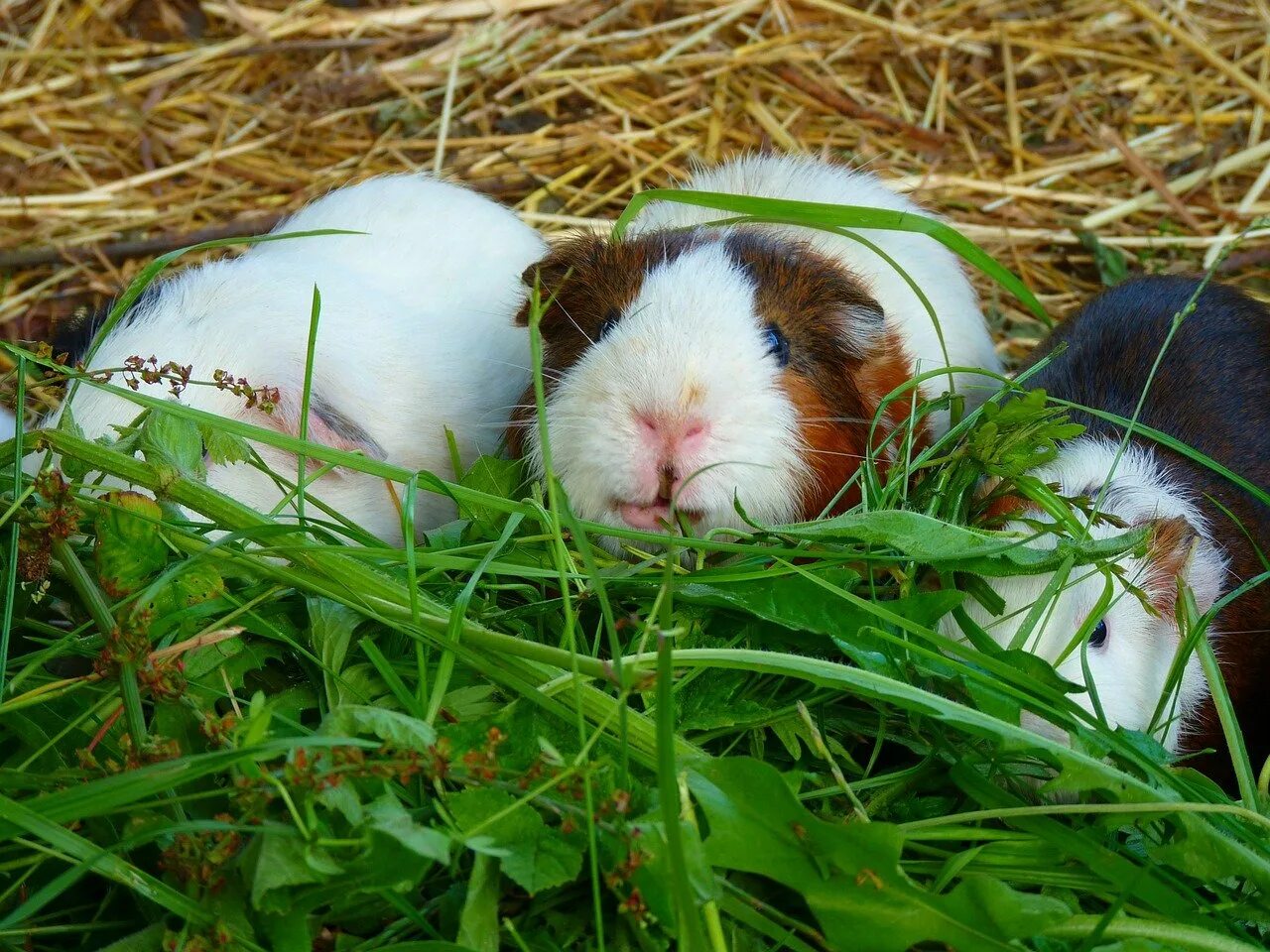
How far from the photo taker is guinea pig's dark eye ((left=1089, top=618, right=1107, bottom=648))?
202cm

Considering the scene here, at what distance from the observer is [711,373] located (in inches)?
81.7

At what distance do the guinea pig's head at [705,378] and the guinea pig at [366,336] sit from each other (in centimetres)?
28

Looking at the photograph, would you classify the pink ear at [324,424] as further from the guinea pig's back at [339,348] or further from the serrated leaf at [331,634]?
the serrated leaf at [331,634]

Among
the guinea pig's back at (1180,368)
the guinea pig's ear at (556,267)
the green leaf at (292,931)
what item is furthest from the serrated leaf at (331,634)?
the guinea pig's back at (1180,368)

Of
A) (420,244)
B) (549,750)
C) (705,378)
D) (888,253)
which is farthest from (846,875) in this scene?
(420,244)

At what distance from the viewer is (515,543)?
74.2 inches

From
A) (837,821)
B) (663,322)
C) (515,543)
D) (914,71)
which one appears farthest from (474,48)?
(837,821)

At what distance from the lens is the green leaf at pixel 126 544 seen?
1.67 m

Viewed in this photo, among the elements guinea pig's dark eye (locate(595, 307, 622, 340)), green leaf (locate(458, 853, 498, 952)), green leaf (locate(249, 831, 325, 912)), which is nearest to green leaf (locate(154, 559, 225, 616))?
green leaf (locate(249, 831, 325, 912))

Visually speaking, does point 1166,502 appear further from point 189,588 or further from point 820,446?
point 189,588

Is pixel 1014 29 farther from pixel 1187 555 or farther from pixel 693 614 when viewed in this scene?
pixel 693 614

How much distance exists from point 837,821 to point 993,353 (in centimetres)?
197

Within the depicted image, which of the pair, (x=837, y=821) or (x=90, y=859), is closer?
(x=90, y=859)

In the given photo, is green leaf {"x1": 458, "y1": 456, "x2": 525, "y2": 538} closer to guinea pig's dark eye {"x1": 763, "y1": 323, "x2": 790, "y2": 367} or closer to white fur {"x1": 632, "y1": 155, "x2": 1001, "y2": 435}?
guinea pig's dark eye {"x1": 763, "y1": 323, "x2": 790, "y2": 367}
